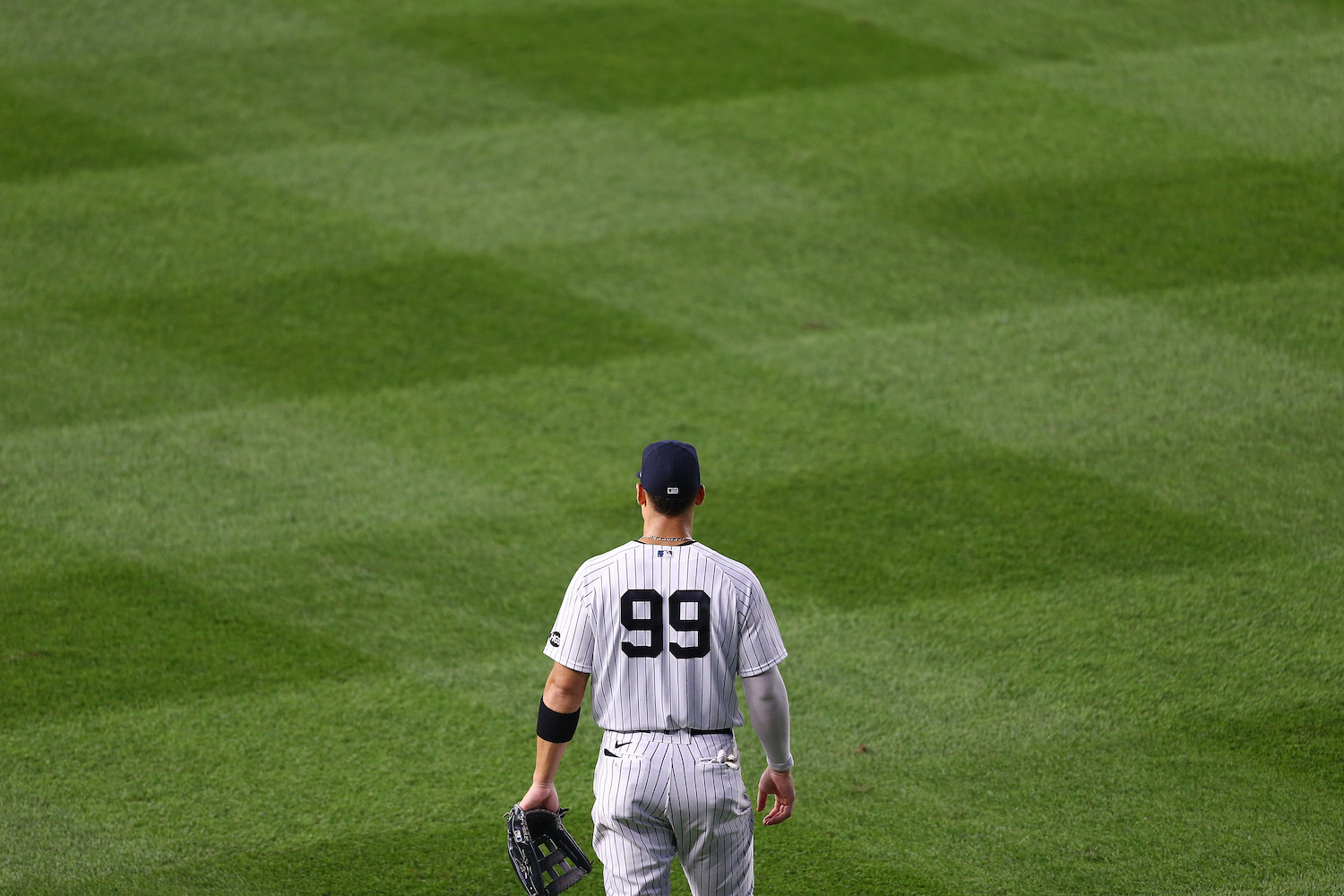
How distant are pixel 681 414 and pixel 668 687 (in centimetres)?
435

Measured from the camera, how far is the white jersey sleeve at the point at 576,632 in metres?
3.85

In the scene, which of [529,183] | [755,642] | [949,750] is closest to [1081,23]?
[529,183]

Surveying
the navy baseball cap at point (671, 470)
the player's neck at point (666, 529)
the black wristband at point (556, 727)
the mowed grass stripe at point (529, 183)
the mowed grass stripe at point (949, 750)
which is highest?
the mowed grass stripe at point (529, 183)

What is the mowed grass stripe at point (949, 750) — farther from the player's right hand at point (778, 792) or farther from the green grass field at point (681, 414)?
the player's right hand at point (778, 792)

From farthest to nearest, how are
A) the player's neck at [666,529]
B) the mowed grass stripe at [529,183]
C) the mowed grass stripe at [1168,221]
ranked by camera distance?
the mowed grass stripe at [529,183]
the mowed grass stripe at [1168,221]
the player's neck at [666,529]

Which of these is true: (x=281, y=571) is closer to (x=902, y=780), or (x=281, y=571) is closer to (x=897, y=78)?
(x=902, y=780)

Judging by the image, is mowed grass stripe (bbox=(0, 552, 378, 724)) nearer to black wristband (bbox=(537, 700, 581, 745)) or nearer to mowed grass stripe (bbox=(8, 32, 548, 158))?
black wristband (bbox=(537, 700, 581, 745))

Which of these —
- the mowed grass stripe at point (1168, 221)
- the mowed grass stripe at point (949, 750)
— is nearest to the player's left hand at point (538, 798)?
the mowed grass stripe at point (949, 750)

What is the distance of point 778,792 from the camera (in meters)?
4.00

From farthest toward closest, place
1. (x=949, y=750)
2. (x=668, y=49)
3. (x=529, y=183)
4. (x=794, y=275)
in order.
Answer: (x=668, y=49) → (x=529, y=183) → (x=794, y=275) → (x=949, y=750)

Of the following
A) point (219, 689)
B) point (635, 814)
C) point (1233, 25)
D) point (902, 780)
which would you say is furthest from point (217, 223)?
point (1233, 25)

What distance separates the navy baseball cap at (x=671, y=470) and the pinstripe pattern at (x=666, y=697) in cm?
17

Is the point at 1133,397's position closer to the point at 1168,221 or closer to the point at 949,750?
the point at 1168,221

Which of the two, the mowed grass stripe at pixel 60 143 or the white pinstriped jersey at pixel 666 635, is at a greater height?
the mowed grass stripe at pixel 60 143
